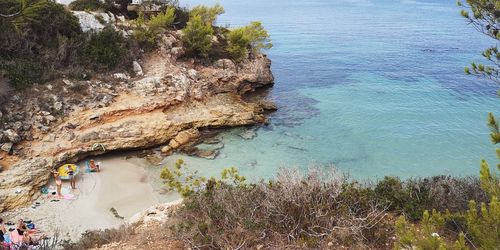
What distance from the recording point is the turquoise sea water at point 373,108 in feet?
62.9

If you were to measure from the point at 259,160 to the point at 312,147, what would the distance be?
10.8 feet

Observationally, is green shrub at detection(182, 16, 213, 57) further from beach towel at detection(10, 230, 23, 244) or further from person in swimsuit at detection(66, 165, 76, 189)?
beach towel at detection(10, 230, 23, 244)

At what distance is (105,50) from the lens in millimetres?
22750

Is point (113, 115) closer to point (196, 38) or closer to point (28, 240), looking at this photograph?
point (28, 240)

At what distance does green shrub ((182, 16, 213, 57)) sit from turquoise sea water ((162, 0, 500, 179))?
20.0 ft

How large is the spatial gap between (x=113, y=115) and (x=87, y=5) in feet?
36.8

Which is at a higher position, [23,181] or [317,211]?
[317,211]

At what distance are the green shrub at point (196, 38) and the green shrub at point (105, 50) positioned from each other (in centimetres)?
456

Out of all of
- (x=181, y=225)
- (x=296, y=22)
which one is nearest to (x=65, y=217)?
(x=181, y=225)

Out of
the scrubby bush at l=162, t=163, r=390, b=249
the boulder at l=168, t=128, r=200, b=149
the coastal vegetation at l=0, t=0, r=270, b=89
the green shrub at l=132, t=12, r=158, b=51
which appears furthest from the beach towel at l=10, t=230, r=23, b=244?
the green shrub at l=132, t=12, r=158, b=51

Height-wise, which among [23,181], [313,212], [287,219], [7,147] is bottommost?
[23,181]

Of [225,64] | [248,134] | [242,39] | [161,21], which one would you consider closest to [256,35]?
[242,39]

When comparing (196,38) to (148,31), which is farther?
→ (196,38)

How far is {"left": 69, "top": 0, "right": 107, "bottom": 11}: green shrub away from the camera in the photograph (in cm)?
2654
